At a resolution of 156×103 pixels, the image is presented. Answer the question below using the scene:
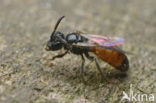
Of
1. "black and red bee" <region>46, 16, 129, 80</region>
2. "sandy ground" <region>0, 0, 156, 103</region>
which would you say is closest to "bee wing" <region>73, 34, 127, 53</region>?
"black and red bee" <region>46, 16, 129, 80</region>

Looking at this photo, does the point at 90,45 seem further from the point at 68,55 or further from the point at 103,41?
the point at 68,55

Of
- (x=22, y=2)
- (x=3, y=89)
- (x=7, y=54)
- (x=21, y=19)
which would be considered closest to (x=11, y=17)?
(x=21, y=19)

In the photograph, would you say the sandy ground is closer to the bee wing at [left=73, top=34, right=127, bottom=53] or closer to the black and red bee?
the black and red bee

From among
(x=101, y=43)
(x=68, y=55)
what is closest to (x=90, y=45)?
(x=101, y=43)

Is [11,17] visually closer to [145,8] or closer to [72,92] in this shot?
[72,92]

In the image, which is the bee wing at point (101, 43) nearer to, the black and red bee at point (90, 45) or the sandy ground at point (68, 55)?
the black and red bee at point (90, 45)

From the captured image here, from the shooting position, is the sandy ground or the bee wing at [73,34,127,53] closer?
the sandy ground

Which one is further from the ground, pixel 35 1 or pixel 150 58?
pixel 35 1

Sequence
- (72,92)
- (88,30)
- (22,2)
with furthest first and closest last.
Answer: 1. (22,2)
2. (88,30)
3. (72,92)
